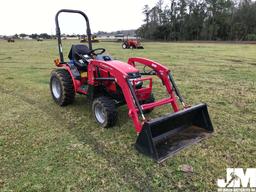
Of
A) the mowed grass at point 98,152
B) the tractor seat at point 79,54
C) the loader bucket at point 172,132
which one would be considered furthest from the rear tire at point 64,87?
the loader bucket at point 172,132

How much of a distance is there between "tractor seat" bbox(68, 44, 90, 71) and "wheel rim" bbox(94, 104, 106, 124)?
4.19 feet

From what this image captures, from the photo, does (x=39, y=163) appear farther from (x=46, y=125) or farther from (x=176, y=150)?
(x=176, y=150)

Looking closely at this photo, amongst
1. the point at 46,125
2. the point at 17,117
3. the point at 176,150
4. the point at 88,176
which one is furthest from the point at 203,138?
the point at 17,117

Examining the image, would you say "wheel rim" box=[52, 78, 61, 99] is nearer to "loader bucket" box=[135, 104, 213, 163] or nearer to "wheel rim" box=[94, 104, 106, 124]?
"wheel rim" box=[94, 104, 106, 124]

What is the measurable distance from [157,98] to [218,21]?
170 ft

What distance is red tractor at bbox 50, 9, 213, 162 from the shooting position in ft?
11.2

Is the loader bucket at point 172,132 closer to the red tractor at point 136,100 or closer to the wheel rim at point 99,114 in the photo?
the red tractor at point 136,100

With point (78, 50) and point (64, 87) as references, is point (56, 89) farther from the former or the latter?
point (78, 50)

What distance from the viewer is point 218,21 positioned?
5178cm

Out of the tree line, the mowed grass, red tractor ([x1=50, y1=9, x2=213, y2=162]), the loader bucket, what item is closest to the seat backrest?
red tractor ([x1=50, y1=9, x2=213, y2=162])

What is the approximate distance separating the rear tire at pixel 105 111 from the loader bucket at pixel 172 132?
0.88m

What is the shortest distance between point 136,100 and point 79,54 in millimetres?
2361

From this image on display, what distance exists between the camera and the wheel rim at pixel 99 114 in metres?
4.29

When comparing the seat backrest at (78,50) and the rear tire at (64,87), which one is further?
the seat backrest at (78,50)
